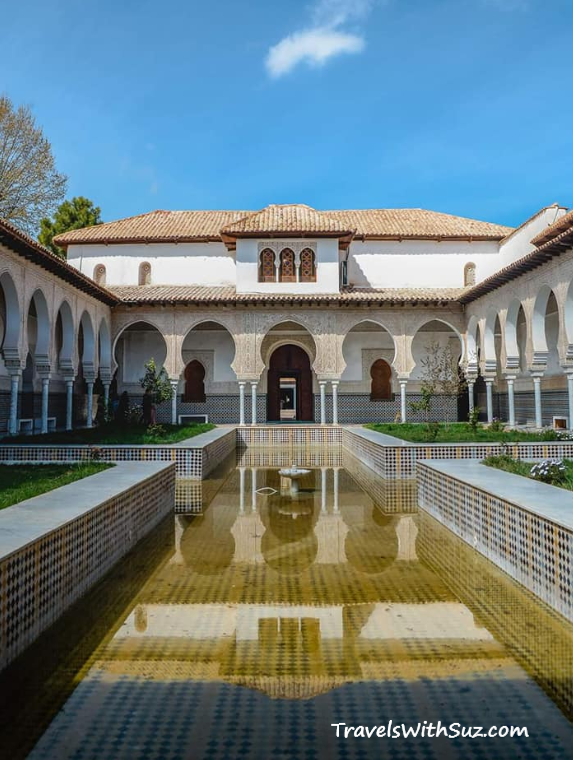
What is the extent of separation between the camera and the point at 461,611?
3.24 metres

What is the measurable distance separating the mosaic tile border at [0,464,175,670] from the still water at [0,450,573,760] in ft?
0.31

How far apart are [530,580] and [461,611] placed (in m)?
0.61

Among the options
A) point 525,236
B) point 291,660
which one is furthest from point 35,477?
point 525,236

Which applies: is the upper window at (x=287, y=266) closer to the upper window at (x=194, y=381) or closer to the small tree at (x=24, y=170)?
the upper window at (x=194, y=381)

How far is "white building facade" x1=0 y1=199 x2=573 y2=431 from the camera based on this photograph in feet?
41.2

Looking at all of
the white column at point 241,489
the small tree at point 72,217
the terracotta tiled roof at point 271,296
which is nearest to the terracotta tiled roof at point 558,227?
A: the terracotta tiled roof at point 271,296

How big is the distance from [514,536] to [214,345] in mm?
14983

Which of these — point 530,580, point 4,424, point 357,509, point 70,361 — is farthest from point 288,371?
point 530,580

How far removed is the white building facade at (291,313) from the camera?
1257cm

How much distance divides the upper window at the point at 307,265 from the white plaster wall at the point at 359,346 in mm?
2572

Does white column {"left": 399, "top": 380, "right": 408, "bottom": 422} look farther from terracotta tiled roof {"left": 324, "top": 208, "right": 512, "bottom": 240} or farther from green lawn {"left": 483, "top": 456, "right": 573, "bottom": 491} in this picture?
green lawn {"left": 483, "top": 456, "right": 573, "bottom": 491}

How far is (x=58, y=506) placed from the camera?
392cm

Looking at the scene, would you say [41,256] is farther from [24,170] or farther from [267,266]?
[24,170]

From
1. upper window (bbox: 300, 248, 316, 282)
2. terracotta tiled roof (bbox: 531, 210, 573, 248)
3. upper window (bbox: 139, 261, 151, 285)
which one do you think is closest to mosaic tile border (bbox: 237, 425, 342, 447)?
upper window (bbox: 300, 248, 316, 282)
